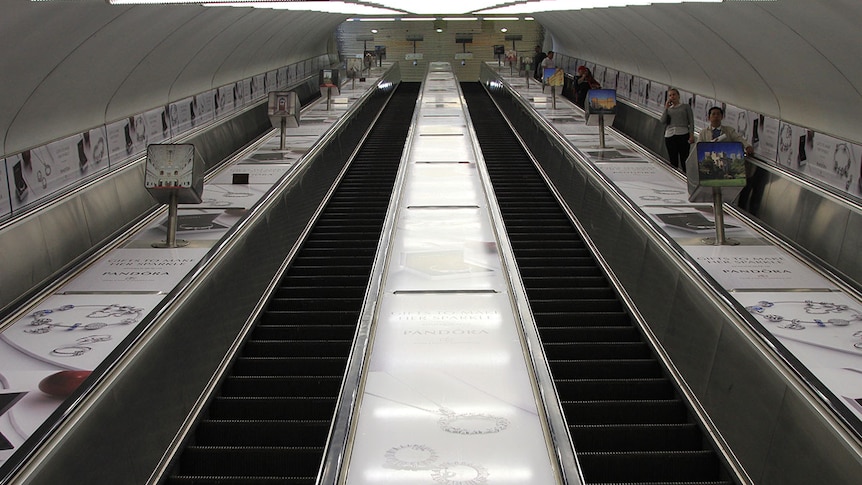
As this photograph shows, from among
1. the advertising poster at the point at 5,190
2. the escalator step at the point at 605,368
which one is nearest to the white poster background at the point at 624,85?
the escalator step at the point at 605,368

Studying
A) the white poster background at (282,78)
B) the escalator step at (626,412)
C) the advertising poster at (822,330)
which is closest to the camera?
the advertising poster at (822,330)

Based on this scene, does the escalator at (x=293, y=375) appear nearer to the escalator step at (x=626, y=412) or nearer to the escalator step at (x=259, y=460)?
the escalator step at (x=259, y=460)

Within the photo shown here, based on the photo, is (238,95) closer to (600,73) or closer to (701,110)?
(701,110)

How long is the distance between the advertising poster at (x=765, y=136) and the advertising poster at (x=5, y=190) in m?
8.68

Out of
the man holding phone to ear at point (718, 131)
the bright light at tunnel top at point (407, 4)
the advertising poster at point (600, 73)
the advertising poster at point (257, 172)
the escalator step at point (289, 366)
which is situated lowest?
the escalator step at point (289, 366)

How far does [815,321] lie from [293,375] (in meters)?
4.00

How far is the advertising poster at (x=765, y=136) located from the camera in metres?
9.49

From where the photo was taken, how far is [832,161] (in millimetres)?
8102

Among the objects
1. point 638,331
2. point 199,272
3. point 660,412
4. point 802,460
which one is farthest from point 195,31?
point 802,460

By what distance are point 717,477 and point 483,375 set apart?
184cm

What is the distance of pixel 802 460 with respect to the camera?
3.84 m

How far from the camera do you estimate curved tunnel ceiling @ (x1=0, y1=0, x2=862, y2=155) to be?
7.90 m

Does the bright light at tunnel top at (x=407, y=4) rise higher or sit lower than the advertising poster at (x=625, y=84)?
higher

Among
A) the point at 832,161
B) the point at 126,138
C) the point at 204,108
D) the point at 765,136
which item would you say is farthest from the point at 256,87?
the point at 832,161
